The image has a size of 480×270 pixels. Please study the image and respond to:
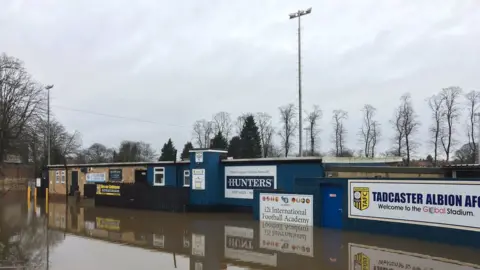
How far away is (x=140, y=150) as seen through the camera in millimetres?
101438

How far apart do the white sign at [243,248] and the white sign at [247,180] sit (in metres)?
7.35

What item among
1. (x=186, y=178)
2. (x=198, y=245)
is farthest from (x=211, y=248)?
(x=186, y=178)

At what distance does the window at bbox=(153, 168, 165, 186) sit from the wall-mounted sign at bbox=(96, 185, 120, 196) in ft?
9.72

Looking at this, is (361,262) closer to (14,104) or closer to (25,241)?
(25,241)

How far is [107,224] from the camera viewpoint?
1983cm

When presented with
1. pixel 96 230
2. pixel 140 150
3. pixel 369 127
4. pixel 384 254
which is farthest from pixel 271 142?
pixel 384 254

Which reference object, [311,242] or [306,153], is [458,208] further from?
[306,153]

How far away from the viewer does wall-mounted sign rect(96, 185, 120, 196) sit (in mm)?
28859

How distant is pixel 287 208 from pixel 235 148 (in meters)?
57.6

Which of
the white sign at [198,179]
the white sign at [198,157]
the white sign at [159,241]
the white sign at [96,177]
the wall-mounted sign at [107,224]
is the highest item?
the white sign at [198,157]

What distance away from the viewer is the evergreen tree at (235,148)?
245 ft

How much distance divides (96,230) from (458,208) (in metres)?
13.0

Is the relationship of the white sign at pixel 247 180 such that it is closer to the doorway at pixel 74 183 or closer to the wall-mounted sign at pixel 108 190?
Answer: the wall-mounted sign at pixel 108 190

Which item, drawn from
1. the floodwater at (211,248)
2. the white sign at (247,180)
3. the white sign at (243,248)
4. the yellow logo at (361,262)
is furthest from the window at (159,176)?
the yellow logo at (361,262)
